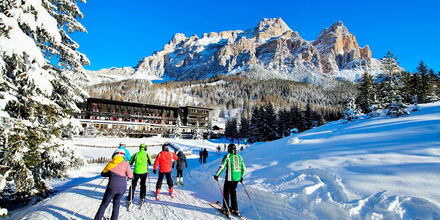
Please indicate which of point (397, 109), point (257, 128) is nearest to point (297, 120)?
point (257, 128)

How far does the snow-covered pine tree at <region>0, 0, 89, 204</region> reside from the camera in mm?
5457

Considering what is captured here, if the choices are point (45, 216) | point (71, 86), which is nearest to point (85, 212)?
point (45, 216)

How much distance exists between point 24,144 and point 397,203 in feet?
32.9

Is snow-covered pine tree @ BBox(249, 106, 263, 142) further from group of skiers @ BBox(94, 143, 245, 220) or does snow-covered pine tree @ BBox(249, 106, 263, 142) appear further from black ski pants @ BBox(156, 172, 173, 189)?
group of skiers @ BBox(94, 143, 245, 220)

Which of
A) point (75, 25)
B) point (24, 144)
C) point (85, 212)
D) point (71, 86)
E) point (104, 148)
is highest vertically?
point (75, 25)

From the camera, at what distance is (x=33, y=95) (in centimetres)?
663

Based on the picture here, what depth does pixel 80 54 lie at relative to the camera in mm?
9156

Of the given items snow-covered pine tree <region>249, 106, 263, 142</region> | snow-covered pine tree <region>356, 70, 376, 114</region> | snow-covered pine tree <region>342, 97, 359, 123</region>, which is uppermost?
snow-covered pine tree <region>356, 70, 376, 114</region>

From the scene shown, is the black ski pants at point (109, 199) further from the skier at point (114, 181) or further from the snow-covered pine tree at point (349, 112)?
the snow-covered pine tree at point (349, 112)

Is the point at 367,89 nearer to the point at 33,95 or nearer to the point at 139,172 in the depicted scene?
the point at 139,172

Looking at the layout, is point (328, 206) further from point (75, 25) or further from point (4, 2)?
point (75, 25)

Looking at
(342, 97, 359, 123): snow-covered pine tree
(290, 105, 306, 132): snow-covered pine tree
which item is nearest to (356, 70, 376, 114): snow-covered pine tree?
(342, 97, 359, 123): snow-covered pine tree

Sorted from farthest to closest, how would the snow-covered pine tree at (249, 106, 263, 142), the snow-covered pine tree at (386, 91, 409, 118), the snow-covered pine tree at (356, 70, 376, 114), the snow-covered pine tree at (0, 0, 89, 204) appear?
the snow-covered pine tree at (249, 106, 263, 142), the snow-covered pine tree at (356, 70, 376, 114), the snow-covered pine tree at (386, 91, 409, 118), the snow-covered pine tree at (0, 0, 89, 204)

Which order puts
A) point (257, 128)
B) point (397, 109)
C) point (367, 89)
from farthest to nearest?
point (257, 128)
point (367, 89)
point (397, 109)
